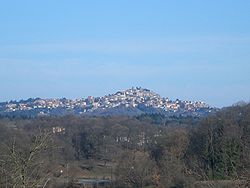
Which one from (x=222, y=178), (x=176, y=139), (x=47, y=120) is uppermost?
(x=47, y=120)

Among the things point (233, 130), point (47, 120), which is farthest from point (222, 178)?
point (47, 120)

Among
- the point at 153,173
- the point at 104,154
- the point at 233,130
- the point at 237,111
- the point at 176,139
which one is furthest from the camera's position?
the point at 104,154

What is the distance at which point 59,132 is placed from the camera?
82062 millimetres

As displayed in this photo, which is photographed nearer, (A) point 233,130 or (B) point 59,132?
(A) point 233,130

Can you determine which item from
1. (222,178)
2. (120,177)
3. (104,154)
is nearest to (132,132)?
(104,154)

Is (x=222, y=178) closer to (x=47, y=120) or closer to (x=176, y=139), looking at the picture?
(x=176, y=139)

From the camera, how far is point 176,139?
4988cm

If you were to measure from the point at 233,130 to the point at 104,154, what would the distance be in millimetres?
27094

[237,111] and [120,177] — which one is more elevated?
[237,111]

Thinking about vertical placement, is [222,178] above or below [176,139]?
below

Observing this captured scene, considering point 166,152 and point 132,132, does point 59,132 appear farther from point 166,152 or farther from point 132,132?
point 166,152

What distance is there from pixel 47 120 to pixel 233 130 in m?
55.8

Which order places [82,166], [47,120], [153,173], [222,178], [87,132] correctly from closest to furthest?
[222,178] < [153,173] < [82,166] < [87,132] < [47,120]

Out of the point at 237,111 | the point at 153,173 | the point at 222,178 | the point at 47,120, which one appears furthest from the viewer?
the point at 47,120
